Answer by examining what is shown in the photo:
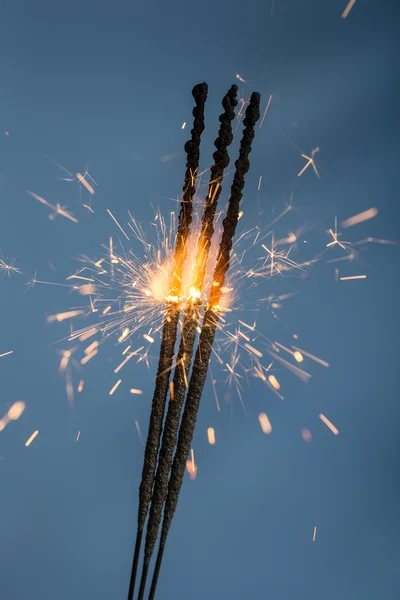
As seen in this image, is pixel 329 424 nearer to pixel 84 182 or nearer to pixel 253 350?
pixel 253 350

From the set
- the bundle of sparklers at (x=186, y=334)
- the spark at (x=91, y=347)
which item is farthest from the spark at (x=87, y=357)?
the bundle of sparklers at (x=186, y=334)

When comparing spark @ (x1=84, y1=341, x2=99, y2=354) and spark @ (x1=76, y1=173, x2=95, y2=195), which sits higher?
spark @ (x1=76, y1=173, x2=95, y2=195)

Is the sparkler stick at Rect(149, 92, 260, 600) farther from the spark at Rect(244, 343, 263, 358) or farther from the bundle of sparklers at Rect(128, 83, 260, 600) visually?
the spark at Rect(244, 343, 263, 358)

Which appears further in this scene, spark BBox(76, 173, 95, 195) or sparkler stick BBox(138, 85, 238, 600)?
spark BBox(76, 173, 95, 195)

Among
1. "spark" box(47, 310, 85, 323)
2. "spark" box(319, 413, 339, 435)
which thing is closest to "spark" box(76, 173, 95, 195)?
"spark" box(47, 310, 85, 323)

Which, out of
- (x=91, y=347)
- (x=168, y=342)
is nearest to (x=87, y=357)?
(x=91, y=347)

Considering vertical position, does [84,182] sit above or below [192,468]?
above

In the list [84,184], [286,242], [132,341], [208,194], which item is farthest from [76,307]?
[208,194]

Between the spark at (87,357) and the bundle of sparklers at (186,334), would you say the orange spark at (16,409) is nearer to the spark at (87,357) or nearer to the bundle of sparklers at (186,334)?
the spark at (87,357)
